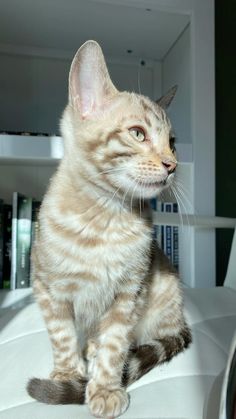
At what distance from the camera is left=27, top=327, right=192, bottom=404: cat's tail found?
63 cm

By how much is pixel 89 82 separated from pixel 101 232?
0.94 ft

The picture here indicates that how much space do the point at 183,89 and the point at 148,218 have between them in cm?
89

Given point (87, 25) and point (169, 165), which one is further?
point (87, 25)

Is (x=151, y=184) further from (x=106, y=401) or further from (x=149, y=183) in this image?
(x=106, y=401)

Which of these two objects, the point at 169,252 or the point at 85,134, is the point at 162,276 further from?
the point at 169,252

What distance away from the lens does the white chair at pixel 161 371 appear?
59 cm

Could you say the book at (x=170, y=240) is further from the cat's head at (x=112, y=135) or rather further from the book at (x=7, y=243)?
the cat's head at (x=112, y=135)

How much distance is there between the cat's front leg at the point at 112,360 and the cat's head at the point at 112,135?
0.75 feet

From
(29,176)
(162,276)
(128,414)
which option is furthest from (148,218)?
(29,176)

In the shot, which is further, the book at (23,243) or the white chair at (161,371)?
the book at (23,243)

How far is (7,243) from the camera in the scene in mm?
1465

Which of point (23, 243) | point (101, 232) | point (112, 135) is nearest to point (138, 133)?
point (112, 135)

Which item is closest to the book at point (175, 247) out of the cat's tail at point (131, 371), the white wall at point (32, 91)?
the white wall at point (32, 91)

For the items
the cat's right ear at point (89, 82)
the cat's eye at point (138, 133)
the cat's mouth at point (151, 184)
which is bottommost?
the cat's mouth at point (151, 184)
